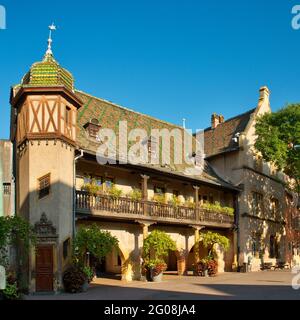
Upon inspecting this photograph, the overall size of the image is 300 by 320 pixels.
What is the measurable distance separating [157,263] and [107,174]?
567cm

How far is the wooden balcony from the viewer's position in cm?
2320

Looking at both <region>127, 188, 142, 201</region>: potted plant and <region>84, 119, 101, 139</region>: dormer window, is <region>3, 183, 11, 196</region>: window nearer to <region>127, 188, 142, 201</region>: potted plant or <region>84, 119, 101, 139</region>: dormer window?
<region>84, 119, 101, 139</region>: dormer window

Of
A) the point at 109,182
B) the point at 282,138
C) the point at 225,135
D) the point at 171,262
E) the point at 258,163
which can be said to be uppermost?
the point at 225,135

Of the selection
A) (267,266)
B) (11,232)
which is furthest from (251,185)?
(11,232)

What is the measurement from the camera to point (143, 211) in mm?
26172

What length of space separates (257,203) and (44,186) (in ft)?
67.1

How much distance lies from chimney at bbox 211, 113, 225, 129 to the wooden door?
78.6 ft

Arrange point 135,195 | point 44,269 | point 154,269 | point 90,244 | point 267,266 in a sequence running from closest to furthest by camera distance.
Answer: point 44,269
point 90,244
point 154,269
point 135,195
point 267,266

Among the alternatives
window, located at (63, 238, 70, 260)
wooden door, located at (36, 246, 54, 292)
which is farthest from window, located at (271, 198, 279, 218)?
wooden door, located at (36, 246, 54, 292)

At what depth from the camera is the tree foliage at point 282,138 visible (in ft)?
107

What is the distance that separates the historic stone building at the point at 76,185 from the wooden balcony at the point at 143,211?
0.17ft

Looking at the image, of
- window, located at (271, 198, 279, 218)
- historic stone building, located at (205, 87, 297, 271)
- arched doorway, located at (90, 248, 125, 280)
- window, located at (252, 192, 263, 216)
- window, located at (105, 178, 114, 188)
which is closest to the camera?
window, located at (105, 178, 114, 188)

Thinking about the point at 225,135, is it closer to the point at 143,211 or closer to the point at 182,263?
the point at 182,263

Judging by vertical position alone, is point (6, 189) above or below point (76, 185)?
below
